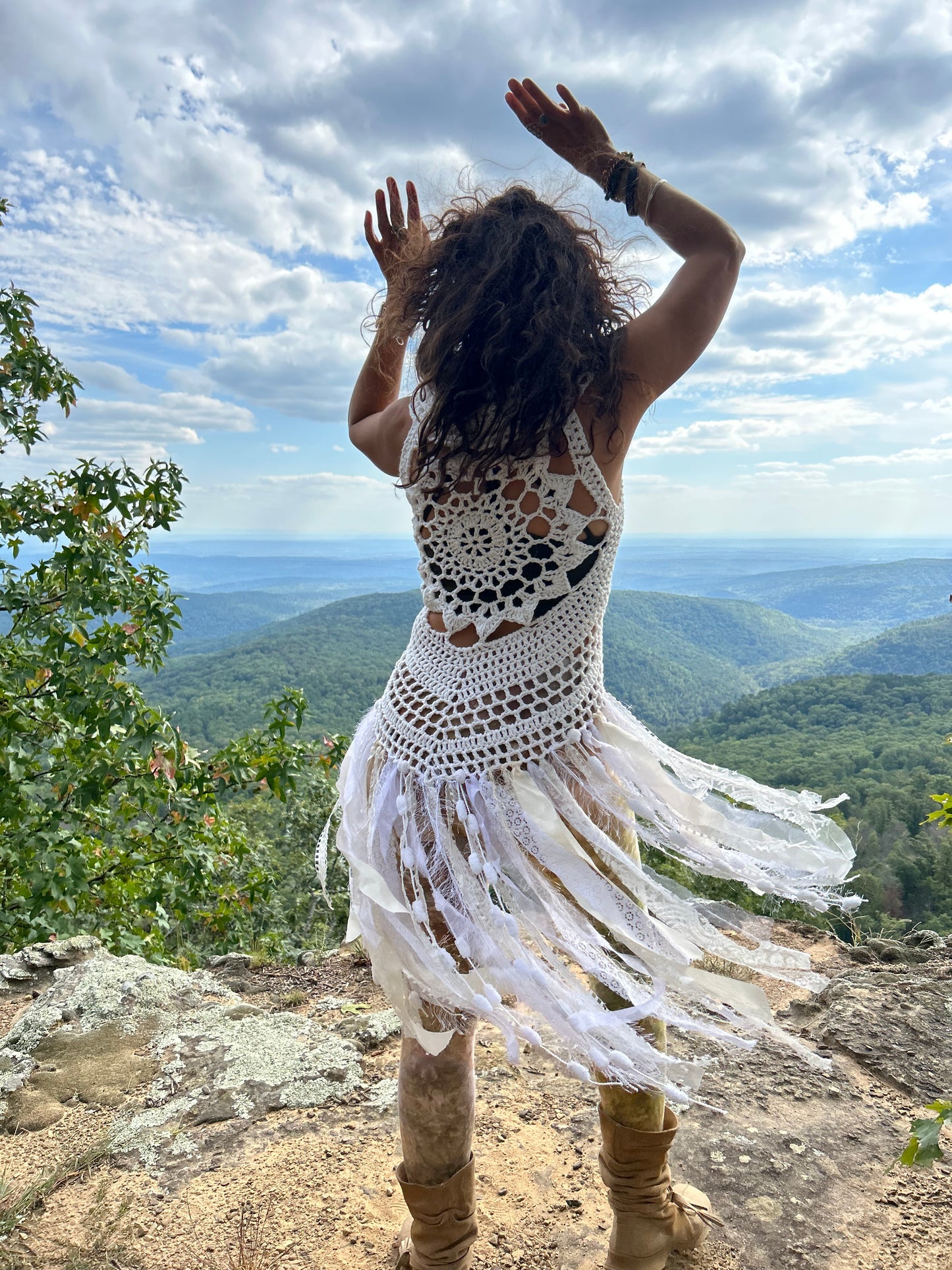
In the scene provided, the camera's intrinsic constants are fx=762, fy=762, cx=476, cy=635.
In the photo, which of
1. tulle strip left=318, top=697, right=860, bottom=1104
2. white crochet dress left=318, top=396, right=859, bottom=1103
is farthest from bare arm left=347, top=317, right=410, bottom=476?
tulle strip left=318, top=697, right=860, bottom=1104

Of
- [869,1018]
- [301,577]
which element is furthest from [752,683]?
[301,577]

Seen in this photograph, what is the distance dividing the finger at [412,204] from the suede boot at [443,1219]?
1.75 m

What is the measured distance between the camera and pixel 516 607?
124cm

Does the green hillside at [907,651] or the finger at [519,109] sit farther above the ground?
the finger at [519,109]

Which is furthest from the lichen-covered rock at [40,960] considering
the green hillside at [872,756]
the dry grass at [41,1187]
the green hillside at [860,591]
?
the green hillside at [860,591]

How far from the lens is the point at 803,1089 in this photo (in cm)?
211

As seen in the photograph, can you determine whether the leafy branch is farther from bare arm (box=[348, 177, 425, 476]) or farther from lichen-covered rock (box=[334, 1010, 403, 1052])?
lichen-covered rock (box=[334, 1010, 403, 1052])

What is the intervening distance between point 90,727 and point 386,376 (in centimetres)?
216

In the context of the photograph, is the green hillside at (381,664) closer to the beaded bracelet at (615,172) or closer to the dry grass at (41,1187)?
the dry grass at (41,1187)

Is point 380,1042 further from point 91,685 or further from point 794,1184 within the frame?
point 91,685

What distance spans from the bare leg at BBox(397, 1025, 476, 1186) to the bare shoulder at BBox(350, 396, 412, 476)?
101 cm

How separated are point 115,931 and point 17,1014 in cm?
73

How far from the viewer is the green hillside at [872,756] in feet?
25.0

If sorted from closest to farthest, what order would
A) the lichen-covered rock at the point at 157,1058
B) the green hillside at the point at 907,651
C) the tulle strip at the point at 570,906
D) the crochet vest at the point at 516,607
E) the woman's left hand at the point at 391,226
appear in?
1. the tulle strip at the point at 570,906
2. the crochet vest at the point at 516,607
3. the woman's left hand at the point at 391,226
4. the lichen-covered rock at the point at 157,1058
5. the green hillside at the point at 907,651
